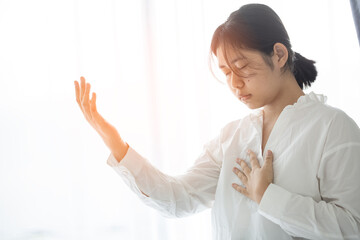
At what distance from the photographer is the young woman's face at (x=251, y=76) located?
90cm

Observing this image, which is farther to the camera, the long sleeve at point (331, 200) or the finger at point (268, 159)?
the finger at point (268, 159)

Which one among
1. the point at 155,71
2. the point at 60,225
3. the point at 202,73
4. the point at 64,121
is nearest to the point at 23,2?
the point at 64,121

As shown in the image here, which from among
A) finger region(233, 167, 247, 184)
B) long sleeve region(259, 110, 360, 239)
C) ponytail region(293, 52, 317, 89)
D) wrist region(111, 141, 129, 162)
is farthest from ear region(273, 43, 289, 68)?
wrist region(111, 141, 129, 162)

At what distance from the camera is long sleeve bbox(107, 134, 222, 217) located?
37.9 inches

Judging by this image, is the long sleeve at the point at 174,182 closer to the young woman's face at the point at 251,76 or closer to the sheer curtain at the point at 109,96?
the young woman's face at the point at 251,76

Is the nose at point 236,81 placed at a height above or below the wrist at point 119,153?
above

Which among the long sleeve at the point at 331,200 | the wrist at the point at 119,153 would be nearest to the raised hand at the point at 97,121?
the wrist at the point at 119,153

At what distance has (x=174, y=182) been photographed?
1.03 meters

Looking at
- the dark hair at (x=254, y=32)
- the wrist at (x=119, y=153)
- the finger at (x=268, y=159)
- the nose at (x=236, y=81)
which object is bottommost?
the finger at (x=268, y=159)

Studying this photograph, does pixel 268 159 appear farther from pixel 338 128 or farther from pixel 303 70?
pixel 303 70

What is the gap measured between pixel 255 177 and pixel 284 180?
0.08m

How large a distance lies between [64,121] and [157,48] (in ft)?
1.89

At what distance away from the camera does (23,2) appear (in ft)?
4.41

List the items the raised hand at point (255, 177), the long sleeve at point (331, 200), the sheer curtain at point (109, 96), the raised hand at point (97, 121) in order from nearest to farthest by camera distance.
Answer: the long sleeve at point (331, 200)
the raised hand at point (255, 177)
the raised hand at point (97, 121)
the sheer curtain at point (109, 96)
